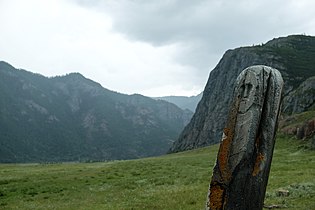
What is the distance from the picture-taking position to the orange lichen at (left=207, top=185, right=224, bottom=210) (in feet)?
36.6

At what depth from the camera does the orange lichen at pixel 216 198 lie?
11164mm

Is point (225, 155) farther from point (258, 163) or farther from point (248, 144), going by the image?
point (258, 163)

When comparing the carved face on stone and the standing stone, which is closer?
the standing stone

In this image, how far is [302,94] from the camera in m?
134

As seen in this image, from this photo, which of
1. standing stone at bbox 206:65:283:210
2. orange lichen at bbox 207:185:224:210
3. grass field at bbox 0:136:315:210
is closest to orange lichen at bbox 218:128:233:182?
standing stone at bbox 206:65:283:210

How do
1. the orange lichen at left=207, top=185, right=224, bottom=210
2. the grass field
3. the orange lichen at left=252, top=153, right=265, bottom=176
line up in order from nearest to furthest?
1. the orange lichen at left=207, top=185, right=224, bottom=210
2. the orange lichen at left=252, top=153, right=265, bottom=176
3. the grass field

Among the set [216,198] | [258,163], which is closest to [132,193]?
[216,198]

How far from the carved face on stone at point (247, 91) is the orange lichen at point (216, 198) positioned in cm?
214

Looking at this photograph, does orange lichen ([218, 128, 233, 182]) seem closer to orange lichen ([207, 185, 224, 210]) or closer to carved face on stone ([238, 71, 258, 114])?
orange lichen ([207, 185, 224, 210])

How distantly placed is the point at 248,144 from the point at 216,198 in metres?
1.61

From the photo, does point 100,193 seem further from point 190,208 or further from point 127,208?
point 190,208

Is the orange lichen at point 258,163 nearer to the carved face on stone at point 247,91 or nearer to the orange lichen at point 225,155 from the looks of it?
the orange lichen at point 225,155

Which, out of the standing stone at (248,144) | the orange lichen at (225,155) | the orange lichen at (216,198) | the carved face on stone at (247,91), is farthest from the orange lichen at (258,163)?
the carved face on stone at (247,91)

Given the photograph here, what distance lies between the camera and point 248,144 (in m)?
11.3
